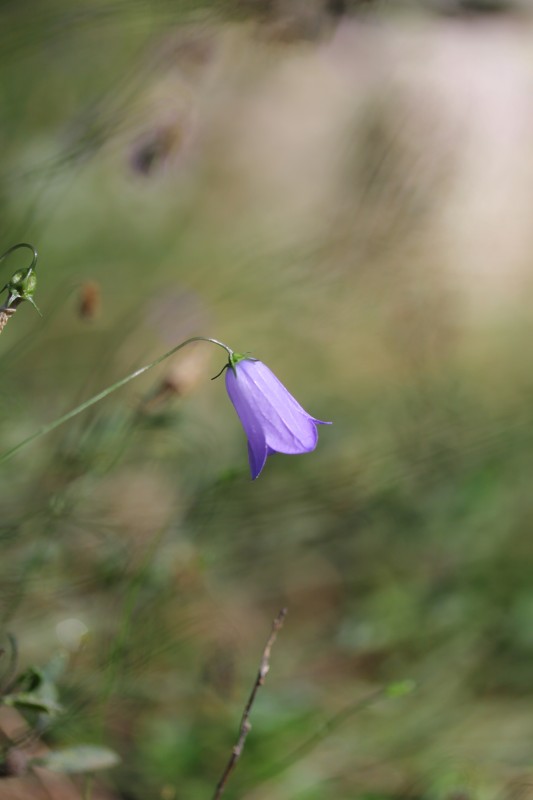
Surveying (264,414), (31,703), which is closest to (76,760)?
(31,703)

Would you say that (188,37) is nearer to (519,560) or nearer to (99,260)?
(99,260)

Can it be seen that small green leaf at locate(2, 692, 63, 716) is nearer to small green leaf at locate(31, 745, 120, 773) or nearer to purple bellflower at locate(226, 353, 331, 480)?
small green leaf at locate(31, 745, 120, 773)

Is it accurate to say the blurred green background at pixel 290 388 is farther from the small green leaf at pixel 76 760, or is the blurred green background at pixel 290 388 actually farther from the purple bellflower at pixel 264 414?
the purple bellflower at pixel 264 414

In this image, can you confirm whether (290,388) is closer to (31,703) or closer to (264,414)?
(264,414)

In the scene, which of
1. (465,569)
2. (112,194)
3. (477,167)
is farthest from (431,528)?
(477,167)

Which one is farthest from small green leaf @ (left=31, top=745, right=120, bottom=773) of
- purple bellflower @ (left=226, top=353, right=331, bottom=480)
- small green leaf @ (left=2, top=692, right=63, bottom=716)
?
purple bellflower @ (left=226, top=353, right=331, bottom=480)

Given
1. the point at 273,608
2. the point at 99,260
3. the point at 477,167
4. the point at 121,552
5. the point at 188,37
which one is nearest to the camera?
the point at 121,552
